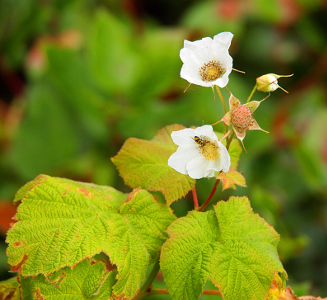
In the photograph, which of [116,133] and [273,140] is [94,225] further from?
[273,140]

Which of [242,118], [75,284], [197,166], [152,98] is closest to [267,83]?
[242,118]

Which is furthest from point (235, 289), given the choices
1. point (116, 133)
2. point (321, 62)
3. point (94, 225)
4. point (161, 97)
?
point (321, 62)

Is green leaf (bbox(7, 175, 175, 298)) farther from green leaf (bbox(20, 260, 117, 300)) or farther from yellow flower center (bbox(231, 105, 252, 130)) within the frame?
yellow flower center (bbox(231, 105, 252, 130))

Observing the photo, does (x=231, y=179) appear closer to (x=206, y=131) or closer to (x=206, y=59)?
(x=206, y=131)

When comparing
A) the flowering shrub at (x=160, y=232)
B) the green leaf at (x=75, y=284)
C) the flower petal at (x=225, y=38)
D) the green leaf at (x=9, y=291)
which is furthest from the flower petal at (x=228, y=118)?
the green leaf at (x=9, y=291)

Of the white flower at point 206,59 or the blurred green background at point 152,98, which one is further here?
the blurred green background at point 152,98

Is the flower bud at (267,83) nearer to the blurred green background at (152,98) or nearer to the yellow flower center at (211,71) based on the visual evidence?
the yellow flower center at (211,71)
